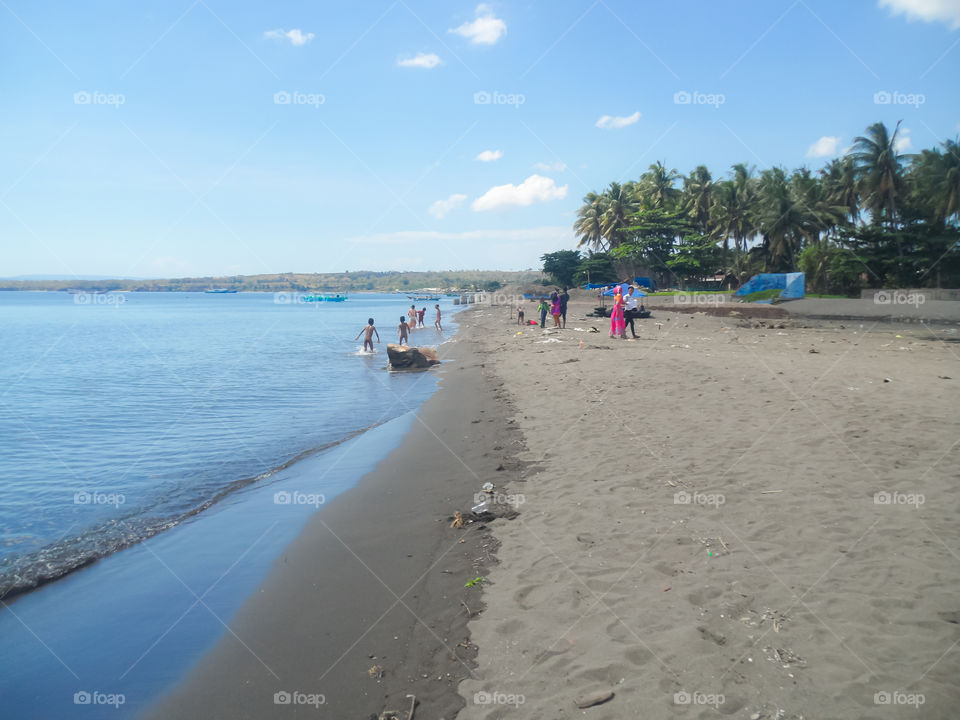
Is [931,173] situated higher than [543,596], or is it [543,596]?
[931,173]

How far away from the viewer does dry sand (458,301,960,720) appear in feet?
10.7

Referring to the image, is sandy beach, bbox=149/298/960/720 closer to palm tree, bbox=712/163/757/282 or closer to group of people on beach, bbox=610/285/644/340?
group of people on beach, bbox=610/285/644/340

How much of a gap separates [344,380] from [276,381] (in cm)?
254

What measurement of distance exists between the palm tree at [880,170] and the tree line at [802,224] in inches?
3.2

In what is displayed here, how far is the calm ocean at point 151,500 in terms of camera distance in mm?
4426

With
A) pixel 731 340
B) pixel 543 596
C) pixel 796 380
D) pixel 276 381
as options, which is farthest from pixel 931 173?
pixel 543 596

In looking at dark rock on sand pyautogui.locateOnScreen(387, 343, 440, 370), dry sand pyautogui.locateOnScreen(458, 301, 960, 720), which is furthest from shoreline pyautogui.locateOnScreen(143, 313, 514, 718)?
dark rock on sand pyautogui.locateOnScreen(387, 343, 440, 370)

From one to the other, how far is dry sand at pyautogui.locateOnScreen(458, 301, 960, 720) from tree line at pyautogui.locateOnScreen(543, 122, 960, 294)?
3739 centimetres

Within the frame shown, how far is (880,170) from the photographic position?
44.2m

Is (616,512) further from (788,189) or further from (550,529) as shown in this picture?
(788,189)

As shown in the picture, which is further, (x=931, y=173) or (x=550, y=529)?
(x=931, y=173)

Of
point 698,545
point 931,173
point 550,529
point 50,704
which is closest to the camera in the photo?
point 50,704

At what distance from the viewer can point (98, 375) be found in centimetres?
2186

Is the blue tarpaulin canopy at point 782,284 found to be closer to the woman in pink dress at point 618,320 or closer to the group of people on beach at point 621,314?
the group of people on beach at point 621,314
